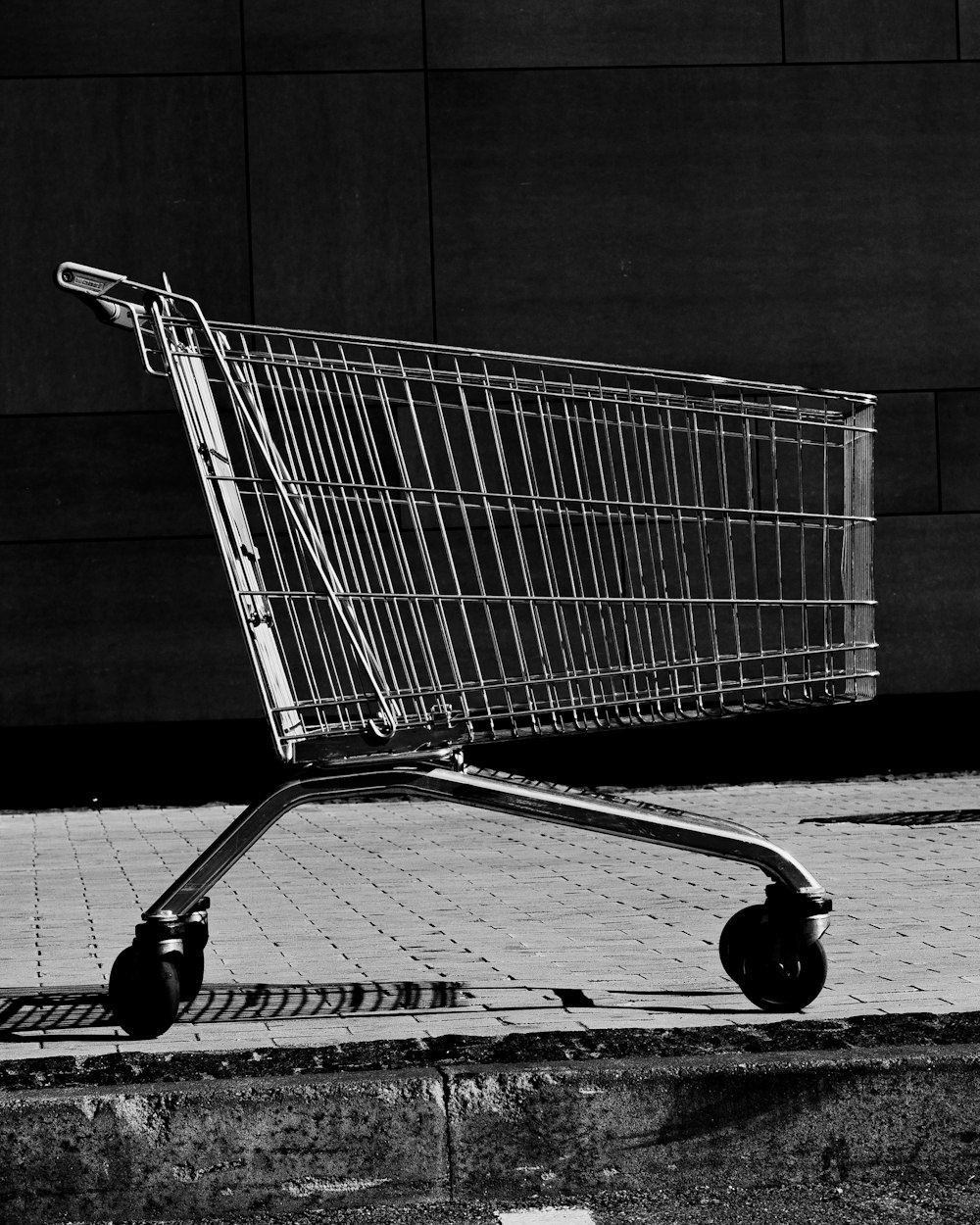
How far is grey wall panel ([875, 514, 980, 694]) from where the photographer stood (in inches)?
337

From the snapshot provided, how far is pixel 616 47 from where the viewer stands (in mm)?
8461

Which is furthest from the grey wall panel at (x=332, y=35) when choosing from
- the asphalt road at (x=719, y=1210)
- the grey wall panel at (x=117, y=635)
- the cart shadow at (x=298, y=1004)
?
the asphalt road at (x=719, y=1210)

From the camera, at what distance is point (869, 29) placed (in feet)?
28.0

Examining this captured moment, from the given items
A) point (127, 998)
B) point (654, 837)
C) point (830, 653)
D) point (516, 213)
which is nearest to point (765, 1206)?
point (654, 837)

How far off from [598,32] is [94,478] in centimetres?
329

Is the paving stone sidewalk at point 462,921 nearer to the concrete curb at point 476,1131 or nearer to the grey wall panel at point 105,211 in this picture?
the concrete curb at point 476,1131

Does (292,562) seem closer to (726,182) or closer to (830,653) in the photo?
(726,182)

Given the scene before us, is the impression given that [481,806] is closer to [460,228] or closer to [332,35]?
[460,228]

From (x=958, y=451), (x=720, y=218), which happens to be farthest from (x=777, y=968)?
(x=720, y=218)

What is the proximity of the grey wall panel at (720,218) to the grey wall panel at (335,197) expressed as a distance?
18 cm

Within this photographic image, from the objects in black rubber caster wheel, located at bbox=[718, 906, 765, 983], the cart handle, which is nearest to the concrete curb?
black rubber caster wheel, located at bbox=[718, 906, 765, 983]

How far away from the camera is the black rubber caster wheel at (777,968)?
3650 millimetres

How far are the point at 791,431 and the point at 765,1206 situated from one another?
19.2ft

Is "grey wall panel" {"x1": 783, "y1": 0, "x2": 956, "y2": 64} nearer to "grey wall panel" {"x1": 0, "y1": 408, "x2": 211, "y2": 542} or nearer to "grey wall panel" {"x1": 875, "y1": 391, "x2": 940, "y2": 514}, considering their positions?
"grey wall panel" {"x1": 875, "y1": 391, "x2": 940, "y2": 514}
